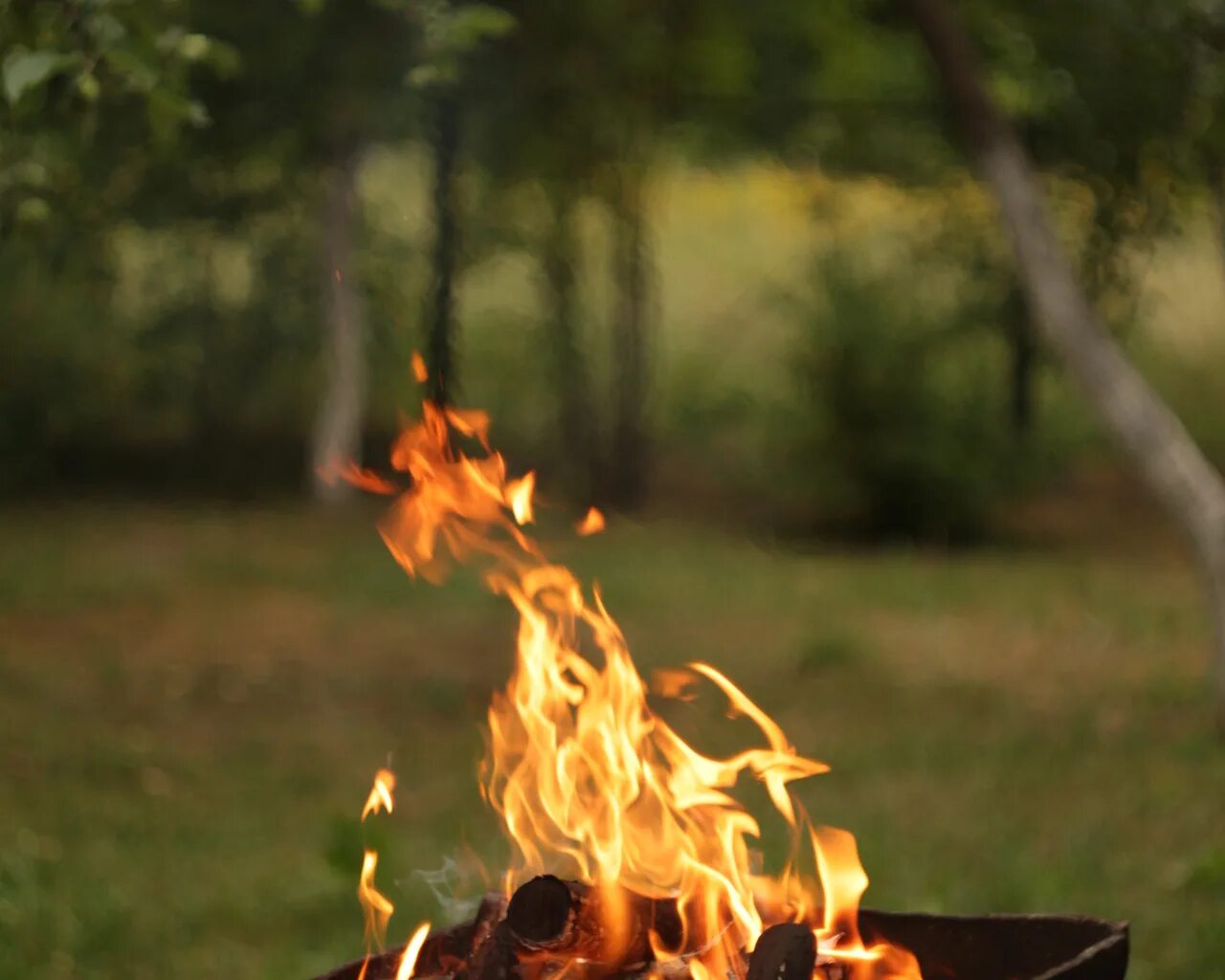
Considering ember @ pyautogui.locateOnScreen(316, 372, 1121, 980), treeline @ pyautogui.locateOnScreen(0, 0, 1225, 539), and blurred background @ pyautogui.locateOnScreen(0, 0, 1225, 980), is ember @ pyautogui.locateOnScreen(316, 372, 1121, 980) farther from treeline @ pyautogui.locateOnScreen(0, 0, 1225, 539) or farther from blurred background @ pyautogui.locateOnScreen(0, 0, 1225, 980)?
treeline @ pyautogui.locateOnScreen(0, 0, 1225, 539)

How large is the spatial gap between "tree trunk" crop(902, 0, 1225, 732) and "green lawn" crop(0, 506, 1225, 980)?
1025 millimetres

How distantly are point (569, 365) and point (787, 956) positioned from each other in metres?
13.8

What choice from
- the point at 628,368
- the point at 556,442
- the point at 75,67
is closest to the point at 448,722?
the point at 75,67

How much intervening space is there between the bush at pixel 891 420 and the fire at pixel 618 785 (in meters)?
10.9

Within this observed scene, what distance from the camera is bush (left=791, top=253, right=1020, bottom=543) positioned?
1440cm

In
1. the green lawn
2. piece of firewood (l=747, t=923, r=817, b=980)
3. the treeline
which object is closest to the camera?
piece of firewood (l=747, t=923, r=817, b=980)

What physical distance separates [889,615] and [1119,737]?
3.24 meters

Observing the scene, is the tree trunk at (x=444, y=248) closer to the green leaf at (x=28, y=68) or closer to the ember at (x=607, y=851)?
Result: the ember at (x=607, y=851)

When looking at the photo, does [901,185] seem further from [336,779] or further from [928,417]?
[336,779]

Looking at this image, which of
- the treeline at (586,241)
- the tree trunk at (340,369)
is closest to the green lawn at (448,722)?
the tree trunk at (340,369)

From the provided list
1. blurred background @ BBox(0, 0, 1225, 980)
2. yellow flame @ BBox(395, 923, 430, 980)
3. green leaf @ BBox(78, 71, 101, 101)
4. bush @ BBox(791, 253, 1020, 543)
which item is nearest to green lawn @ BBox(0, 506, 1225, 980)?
blurred background @ BBox(0, 0, 1225, 980)

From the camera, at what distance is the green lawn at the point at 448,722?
575 centimetres

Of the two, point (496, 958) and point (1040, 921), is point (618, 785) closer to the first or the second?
point (496, 958)

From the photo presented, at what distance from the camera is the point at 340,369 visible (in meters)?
15.6
